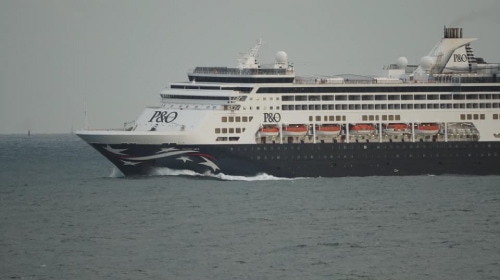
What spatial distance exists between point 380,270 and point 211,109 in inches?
1317

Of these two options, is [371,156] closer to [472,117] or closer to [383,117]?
[383,117]

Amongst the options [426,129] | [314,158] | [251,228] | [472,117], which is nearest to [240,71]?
[314,158]

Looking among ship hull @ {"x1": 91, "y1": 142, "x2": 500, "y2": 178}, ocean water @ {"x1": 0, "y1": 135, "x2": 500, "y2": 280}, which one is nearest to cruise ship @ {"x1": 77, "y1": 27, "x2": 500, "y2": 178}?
ship hull @ {"x1": 91, "y1": 142, "x2": 500, "y2": 178}

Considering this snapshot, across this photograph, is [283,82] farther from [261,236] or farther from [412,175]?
[261,236]

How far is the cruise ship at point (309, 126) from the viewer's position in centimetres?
8562

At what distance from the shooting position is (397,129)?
9000 cm

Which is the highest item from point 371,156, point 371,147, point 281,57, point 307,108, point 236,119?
point 281,57

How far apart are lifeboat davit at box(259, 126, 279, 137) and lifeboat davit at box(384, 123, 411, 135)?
25.2 ft

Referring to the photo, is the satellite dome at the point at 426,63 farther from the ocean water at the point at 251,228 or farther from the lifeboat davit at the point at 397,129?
the ocean water at the point at 251,228

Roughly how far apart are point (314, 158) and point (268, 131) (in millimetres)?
3446

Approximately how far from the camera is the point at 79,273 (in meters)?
54.3

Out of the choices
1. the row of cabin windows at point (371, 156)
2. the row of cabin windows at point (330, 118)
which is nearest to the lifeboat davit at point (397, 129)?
the row of cabin windows at point (371, 156)

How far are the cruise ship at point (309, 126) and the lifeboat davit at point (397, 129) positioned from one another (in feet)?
0.22

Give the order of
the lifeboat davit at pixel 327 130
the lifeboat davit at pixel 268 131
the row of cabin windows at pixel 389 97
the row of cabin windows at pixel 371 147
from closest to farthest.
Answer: the row of cabin windows at pixel 371 147 < the lifeboat davit at pixel 268 131 < the lifeboat davit at pixel 327 130 < the row of cabin windows at pixel 389 97
